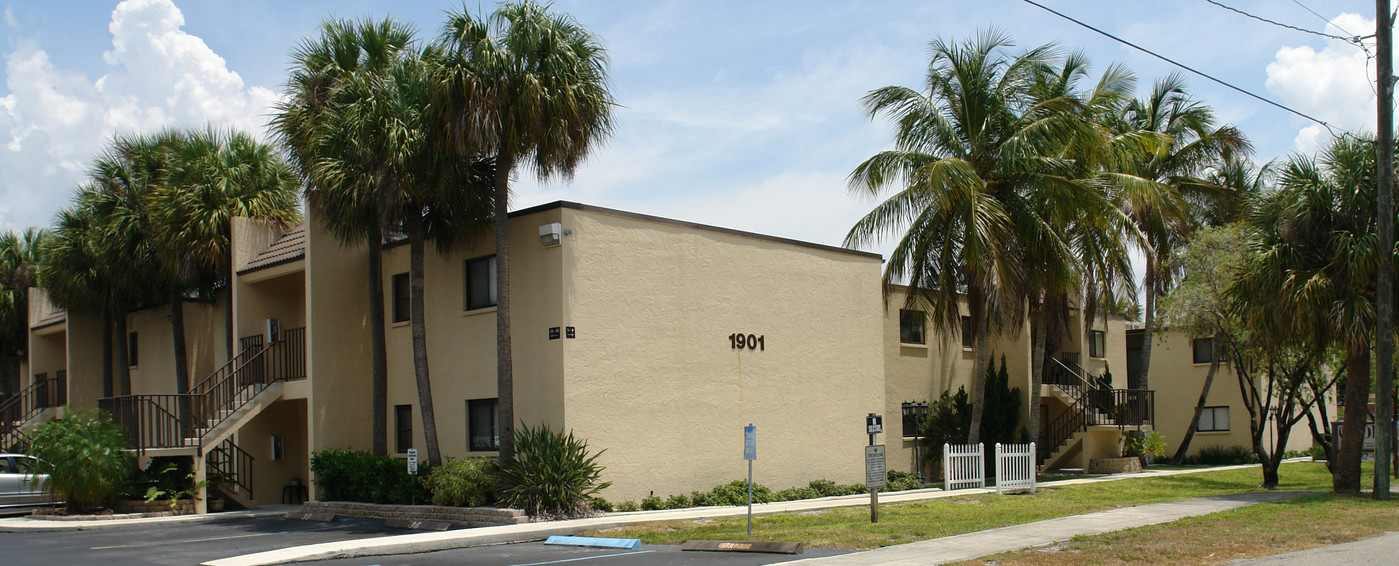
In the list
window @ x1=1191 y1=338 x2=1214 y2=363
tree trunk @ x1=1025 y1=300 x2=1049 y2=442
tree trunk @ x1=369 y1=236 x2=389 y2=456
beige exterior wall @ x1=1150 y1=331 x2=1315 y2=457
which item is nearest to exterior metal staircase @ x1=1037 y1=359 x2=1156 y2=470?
tree trunk @ x1=1025 y1=300 x2=1049 y2=442

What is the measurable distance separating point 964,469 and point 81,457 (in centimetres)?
1862

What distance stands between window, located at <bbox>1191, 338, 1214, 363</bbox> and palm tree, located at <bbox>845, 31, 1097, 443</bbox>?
1467cm

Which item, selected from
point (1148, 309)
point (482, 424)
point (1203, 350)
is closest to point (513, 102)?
point (482, 424)

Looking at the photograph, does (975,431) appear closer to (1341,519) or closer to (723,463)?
(723,463)

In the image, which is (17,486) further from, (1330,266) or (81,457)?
(1330,266)

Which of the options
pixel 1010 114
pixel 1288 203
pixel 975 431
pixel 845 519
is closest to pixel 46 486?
pixel 845 519

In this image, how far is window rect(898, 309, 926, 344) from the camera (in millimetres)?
28778

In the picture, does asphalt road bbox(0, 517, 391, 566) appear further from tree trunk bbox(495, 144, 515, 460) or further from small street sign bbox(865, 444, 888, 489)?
small street sign bbox(865, 444, 888, 489)

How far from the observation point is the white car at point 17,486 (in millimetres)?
24266

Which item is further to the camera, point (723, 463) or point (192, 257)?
point (192, 257)

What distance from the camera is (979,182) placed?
2453cm

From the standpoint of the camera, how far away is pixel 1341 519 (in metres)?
15.8

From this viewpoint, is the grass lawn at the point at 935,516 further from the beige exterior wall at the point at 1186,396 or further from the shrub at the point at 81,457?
the beige exterior wall at the point at 1186,396

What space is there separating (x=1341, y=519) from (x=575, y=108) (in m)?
13.7
